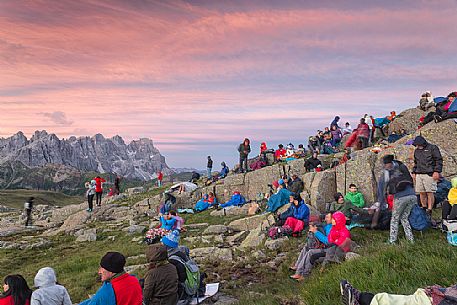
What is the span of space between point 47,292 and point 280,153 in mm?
27284

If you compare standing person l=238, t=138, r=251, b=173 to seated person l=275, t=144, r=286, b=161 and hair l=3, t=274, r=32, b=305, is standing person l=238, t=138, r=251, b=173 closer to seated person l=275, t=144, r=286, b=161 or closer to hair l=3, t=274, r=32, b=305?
seated person l=275, t=144, r=286, b=161

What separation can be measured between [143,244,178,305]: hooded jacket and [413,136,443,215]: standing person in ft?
Answer: 34.1

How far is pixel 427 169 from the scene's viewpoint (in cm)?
1287

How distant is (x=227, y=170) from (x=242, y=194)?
23.5 feet

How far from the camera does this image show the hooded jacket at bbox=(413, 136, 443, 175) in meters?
12.6

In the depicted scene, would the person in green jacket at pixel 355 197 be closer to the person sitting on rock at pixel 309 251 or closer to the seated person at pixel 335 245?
the person sitting on rock at pixel 309 251

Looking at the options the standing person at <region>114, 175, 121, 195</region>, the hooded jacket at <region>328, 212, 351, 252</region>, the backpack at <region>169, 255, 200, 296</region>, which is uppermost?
the hooded jacket at <region>328, 212, 351, 252</region>

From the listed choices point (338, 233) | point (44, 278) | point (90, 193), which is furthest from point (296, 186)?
point (90, 193)

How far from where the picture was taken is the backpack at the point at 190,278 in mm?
8680

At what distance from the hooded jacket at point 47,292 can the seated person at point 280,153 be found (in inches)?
1022

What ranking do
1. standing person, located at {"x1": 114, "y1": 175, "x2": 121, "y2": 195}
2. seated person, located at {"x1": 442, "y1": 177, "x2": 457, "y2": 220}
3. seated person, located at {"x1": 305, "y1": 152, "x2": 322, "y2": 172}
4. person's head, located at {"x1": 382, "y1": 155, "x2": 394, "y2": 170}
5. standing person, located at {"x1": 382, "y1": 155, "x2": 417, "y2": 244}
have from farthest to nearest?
standing person, located at {"x1": 114, "y1": 175, "x2": 121, "y2": 195}
seated person, located at {"x1": 305, "y1": 152, "x2": 322, "y2": 172}
person's head, located at {"x1": 382, "y1": 155, "x2": 394, "y2": 170}
standing person, located at {"x1": 382, "y1": 155, "x2": 417, "y2": 244}
seated person, located at {"x1": 442, "y1": 177, "x2": 457, "y2": 220}

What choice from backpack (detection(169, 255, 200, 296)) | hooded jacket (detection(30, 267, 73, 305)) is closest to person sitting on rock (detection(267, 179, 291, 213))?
backpack (detection(169, 255, 200, 296))

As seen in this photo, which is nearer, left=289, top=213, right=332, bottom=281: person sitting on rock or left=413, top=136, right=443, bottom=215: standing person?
left=289, top=213, right=332, bottom=281: person sitting on rock

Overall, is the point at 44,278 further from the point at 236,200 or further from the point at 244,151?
the point at 244,151
